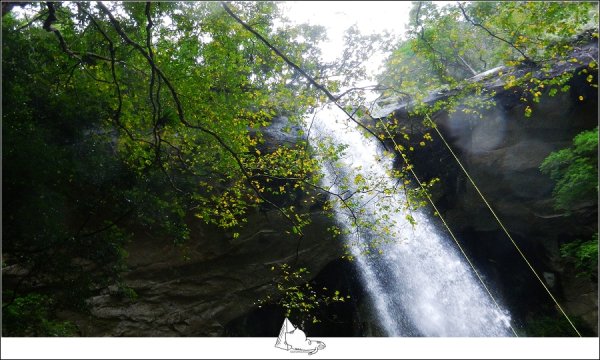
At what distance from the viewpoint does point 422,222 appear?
327 inches

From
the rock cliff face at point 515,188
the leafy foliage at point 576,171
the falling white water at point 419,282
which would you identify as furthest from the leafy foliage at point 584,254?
the falling white water at point 419,282

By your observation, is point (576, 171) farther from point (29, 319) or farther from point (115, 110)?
point (29, 319)

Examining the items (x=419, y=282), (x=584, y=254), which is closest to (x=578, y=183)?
(x=584, y=254)

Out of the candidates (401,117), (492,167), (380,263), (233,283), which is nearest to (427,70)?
(401,117)

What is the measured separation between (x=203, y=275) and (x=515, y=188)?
19.5ft

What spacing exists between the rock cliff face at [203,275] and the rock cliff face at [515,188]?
9.14 feet

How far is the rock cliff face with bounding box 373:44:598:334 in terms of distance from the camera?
714cm

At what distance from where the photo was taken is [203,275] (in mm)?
7043

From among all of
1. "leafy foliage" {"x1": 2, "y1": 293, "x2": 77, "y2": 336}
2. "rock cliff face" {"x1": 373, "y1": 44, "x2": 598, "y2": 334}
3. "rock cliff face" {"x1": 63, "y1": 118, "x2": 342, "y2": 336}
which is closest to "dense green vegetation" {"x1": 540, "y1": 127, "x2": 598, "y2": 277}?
"rock cliff face" {"x1": 373, "y1": 44, "x2": 598, "y2": 334}

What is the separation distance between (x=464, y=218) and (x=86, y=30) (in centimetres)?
742

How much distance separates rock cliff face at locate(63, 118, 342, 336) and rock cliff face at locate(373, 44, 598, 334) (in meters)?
2.79

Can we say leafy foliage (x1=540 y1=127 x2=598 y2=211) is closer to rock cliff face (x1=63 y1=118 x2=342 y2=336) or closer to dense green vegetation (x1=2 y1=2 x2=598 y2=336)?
dense green vegetation (x1=2 y1=2 x2=598 y2=336)

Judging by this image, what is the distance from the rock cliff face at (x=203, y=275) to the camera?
20.9 feet

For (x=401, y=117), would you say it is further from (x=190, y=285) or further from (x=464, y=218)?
(x=190, y=285)
